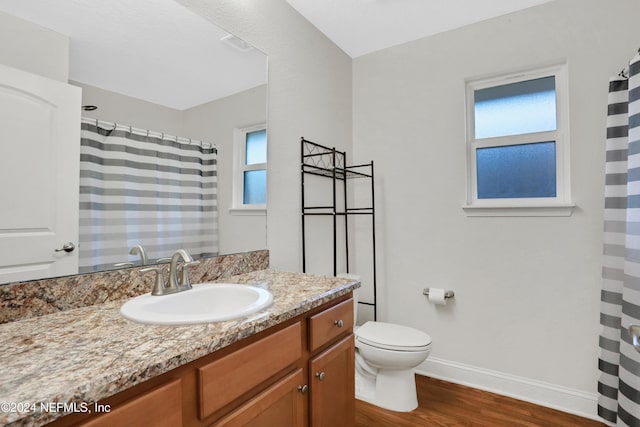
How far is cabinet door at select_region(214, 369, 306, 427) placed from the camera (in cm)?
83

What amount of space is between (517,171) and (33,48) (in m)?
2.42

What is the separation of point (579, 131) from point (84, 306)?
2507mm

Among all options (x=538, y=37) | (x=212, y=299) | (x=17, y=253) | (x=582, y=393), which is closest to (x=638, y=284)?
(x=582, y=393)

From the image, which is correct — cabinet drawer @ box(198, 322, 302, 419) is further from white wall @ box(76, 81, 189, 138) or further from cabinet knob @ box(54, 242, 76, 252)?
white wall @ box(76, 81, 189, 138)

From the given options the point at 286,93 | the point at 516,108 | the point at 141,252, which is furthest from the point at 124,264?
the point at 516,108

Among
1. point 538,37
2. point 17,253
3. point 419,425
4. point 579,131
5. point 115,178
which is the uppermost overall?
point 538,37

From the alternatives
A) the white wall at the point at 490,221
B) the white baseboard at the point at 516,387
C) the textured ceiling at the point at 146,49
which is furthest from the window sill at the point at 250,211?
the white baseboard at the point at 516,387

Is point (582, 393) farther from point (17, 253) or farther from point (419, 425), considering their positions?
point (17, 253)

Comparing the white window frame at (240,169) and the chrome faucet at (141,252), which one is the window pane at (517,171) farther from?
the chrome faucet at (141,252)

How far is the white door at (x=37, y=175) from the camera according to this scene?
2.88 feet

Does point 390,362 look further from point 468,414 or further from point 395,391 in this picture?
point 468,414

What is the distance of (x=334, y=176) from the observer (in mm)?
2238

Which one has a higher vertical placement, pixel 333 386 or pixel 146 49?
pixel 146 49

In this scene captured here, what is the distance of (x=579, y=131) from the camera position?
72.7 inches
